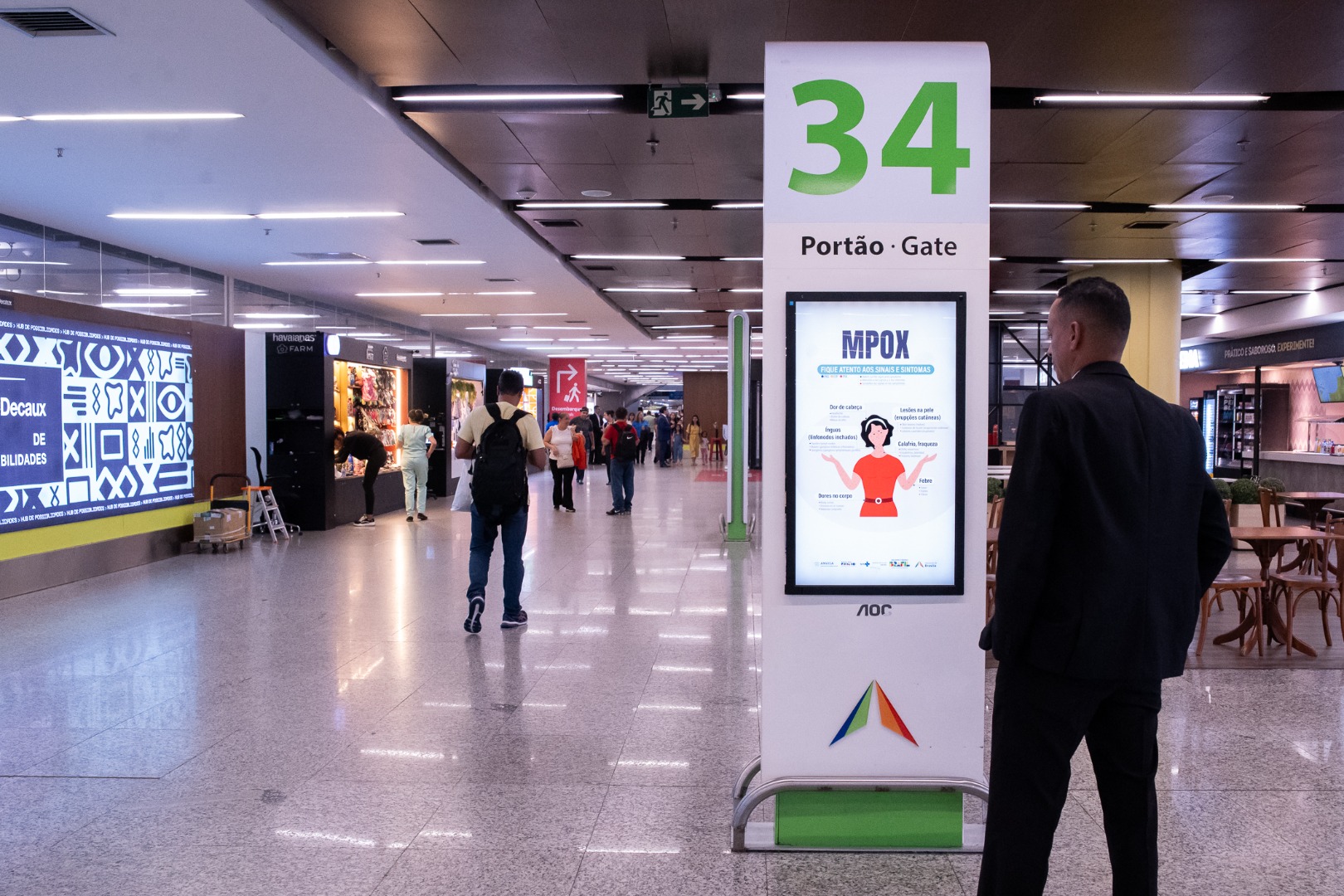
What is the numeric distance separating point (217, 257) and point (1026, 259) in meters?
10.6

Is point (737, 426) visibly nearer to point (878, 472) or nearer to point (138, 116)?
point (138, 116)

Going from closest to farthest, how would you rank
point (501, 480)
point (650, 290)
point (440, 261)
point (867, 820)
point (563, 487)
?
point (867, 820)
point (501, 480)
point (440, 261)
point (563, 487)
point (650, 290)

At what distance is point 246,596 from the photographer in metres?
7.84

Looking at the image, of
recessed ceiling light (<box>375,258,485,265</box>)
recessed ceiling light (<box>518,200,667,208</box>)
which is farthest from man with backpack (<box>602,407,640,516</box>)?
recessed ceiling light (<box>518,200,667,208</box>)

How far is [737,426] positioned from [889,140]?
8055 mm

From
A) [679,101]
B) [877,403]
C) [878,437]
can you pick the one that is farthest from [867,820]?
[679,101]

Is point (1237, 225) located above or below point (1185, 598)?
above

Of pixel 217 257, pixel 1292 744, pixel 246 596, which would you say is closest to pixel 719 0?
pixel 1292 744

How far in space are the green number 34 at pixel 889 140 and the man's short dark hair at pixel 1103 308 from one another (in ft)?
2.82

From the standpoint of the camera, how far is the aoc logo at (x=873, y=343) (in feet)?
10.2

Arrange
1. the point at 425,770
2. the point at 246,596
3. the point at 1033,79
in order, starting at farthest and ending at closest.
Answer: the point at 246,596 → the point at 1033,79 → the point at 425,770

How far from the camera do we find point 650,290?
1566 cm

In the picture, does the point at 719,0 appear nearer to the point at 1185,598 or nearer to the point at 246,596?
the point at 1185,598

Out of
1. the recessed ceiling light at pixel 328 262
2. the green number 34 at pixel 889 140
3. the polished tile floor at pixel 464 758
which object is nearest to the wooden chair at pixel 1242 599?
the polished tile floor at pixel 464 758
